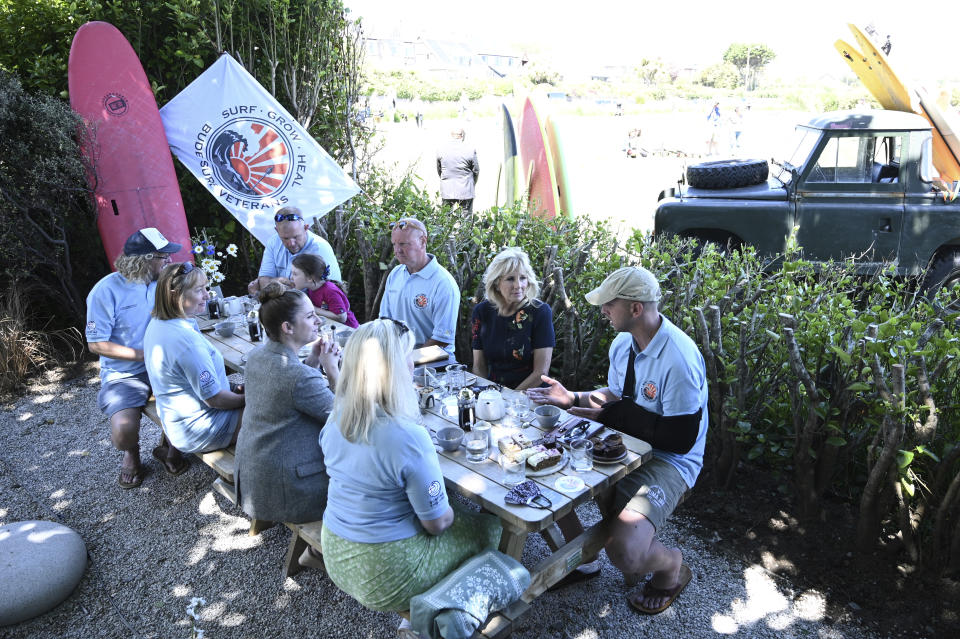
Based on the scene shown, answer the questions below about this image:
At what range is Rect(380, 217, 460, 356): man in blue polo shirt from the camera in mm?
4145

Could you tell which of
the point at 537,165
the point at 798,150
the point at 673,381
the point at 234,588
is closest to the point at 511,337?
the point at 673,381

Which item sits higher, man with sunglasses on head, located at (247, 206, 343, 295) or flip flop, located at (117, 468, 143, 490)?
man with sunglasses on head, located at (247, 206, 343, 295)

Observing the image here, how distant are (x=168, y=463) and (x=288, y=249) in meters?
1.78

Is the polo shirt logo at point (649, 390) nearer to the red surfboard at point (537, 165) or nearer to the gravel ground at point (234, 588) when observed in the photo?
the gravel ground at point (234, 588)

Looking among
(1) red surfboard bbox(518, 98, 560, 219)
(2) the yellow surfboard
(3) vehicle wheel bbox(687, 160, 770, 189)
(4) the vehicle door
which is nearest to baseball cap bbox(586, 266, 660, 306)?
(4) the vehicle door

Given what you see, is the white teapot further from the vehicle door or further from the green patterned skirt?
the vehicle door

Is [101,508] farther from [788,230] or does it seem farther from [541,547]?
[788,230]

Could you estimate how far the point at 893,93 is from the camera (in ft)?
22.4

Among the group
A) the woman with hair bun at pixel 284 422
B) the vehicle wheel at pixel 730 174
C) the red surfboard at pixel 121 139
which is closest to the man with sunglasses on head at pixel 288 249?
the red surfboard at pixel 121 139

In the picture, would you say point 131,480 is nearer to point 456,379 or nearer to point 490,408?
point 456,379

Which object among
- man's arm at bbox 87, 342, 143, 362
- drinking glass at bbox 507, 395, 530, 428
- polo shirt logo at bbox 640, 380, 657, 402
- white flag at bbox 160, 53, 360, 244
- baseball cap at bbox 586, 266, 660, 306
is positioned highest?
white flag at bbox 160, 53, 360, 244

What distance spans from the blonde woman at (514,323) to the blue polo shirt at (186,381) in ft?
4.97

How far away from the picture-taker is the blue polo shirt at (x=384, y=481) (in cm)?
222

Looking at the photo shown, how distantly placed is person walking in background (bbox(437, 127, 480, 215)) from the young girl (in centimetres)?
497
